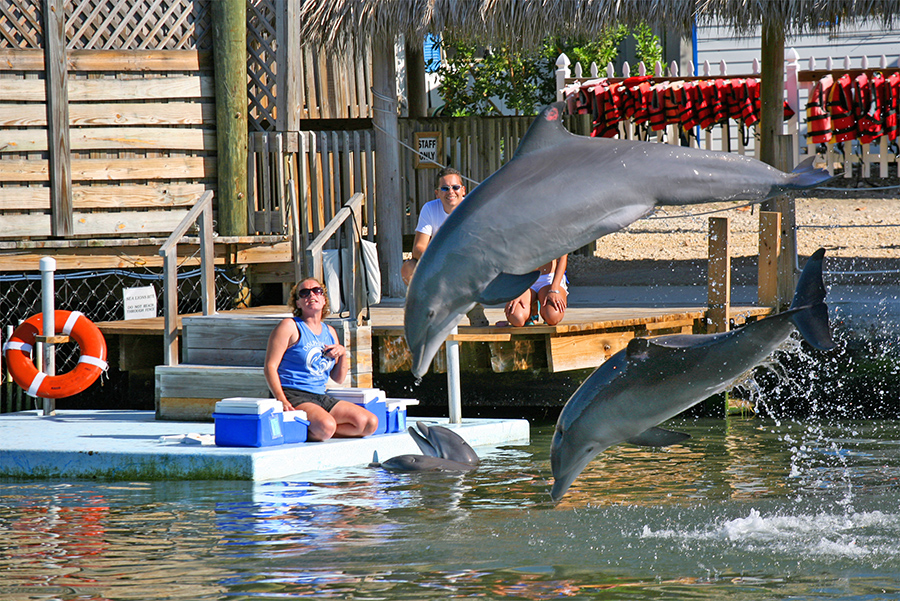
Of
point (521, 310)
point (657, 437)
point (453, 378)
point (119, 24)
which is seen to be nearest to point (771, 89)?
point (521, 310)

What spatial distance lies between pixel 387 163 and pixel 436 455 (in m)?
4.84

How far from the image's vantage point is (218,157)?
40.5 ft

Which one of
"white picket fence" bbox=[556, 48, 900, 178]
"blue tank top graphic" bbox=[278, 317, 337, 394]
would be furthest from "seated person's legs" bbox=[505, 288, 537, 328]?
"white picket fence" bbox=[556, 48, 900, 178]

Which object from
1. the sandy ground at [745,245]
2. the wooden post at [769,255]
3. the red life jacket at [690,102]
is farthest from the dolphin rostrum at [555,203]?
the red life jacket at [690,102]

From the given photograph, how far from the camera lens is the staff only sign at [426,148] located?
44.8 ft

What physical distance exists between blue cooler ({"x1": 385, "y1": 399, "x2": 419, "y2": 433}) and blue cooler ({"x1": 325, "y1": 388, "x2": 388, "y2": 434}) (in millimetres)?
36

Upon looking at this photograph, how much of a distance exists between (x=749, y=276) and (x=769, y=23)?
3837 mm

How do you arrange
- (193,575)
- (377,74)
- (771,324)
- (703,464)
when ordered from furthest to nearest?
(377,74) < (703,464) < (193,575) < (771,324)

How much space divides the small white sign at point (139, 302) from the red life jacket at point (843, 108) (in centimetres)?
928

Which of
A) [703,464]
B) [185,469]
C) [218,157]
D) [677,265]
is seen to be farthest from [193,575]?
[677,265]

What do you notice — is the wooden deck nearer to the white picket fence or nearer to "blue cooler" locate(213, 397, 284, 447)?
"blue cooler" locate(213, 397, 284, 447)

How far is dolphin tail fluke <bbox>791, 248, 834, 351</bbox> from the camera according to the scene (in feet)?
16.1

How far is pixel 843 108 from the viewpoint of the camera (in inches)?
641

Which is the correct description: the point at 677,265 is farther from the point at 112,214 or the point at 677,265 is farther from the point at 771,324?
the point at 771,324
